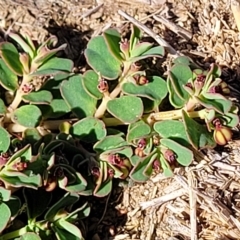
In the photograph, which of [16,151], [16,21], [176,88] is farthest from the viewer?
[16,21]

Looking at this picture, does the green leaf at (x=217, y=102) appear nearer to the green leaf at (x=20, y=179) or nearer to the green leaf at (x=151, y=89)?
the green leaf at (x=151, y=89)

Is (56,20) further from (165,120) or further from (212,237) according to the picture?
(212,237)

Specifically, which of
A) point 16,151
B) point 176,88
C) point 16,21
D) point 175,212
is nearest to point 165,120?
point 176,88

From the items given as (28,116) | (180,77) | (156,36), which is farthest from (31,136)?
(156,36)

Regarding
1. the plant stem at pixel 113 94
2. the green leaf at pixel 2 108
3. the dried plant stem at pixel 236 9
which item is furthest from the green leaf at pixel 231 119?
the green leaf at pixel 2 108

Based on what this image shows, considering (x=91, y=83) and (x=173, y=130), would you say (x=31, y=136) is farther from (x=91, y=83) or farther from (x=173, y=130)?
(x=173, y=130)
